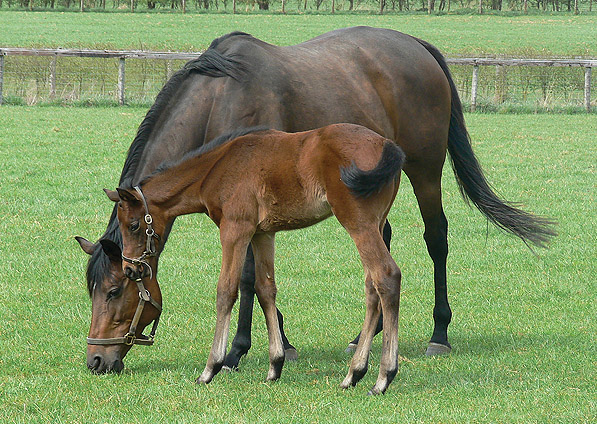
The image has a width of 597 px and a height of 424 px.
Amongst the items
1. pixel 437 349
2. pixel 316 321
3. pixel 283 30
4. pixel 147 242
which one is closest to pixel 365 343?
pixel 437 349

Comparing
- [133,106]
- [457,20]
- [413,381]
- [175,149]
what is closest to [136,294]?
[175,149]

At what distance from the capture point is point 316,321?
6.51 metres

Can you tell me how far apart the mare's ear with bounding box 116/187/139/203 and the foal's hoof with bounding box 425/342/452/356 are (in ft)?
8.16

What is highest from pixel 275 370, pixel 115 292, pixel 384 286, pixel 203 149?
pixel 203 149

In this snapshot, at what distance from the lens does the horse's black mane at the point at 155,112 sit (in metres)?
5.05

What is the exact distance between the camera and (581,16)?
6162 cm

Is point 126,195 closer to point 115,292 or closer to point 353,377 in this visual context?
point 115,292

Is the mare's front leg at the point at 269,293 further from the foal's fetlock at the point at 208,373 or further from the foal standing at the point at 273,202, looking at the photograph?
the foal's fetlock at the point at 208,373

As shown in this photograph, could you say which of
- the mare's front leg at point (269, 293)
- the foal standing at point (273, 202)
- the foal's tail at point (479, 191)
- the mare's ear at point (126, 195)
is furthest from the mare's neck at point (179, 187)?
the foal's tail at point (479, 191)

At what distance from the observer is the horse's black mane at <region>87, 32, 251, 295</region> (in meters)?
5.05

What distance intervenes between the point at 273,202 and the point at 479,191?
2.79 meters

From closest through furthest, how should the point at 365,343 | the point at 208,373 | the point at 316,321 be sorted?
the point at 365,343
the point at 208,373
the point at 316,321

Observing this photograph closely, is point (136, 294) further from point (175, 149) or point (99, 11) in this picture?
point (99, 11)

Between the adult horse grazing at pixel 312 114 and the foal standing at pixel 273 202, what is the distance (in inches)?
12.9
